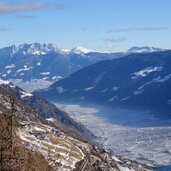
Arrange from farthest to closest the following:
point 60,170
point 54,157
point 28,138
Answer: point 28,138
point 54,157
point 60,170

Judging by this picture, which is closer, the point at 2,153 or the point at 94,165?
the point at 2,153

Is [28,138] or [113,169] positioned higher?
[28,138]

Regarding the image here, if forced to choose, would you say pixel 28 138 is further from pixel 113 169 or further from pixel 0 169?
pixel 0 169

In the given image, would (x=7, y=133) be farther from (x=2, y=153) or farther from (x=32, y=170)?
(x=32, y=170)

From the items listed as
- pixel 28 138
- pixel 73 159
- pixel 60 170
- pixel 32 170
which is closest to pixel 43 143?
pixel 28 138

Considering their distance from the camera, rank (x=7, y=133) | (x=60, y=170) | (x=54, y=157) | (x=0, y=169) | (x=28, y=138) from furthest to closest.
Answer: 1. (x=28, y=138)
2. (x=54, y=157)
3. (x=60, y=170)
4. (x=7, y=133)
5. (x=0, y=169)

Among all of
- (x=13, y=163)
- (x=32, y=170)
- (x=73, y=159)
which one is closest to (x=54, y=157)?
(x=73, y=159)

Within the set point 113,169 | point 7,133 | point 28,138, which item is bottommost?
point 113,169

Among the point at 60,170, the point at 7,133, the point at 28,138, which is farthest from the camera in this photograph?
the point at 28,138

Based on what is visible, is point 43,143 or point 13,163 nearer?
point 13,163
